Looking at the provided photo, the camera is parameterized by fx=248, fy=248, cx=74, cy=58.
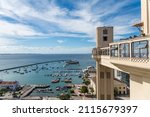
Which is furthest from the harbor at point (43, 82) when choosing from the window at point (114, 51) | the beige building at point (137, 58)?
the beige building at point (137, 58)

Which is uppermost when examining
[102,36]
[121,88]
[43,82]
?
[102,36]

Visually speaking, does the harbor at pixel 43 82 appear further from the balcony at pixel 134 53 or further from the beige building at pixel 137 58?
the balcony at pixel 134 53

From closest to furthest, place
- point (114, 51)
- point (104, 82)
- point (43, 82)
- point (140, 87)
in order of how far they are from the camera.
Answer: point (140, 87) → point (114, 51) → point (104, 82) → point (43, 82)

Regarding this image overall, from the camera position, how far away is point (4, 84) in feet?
65.3

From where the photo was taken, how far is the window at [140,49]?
8.08 feet

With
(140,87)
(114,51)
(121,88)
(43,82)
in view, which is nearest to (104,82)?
(114,51)

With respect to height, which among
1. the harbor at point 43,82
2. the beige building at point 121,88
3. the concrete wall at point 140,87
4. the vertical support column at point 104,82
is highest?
the concrete wall at point 140,87

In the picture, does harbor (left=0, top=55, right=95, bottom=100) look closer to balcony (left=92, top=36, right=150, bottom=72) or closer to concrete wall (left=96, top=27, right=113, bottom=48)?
concrete wall (left=96, top=27, right=113, bottom=48)

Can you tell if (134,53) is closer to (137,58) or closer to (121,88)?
(137,58)

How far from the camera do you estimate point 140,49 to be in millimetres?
2586

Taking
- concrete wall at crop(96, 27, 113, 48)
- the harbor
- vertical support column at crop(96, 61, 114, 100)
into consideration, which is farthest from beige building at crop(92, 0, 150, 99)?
the harbor

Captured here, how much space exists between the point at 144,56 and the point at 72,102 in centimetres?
97

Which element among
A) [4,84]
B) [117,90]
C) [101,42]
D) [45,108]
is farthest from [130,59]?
[4,84]

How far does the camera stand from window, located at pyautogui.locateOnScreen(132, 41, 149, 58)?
246cm
